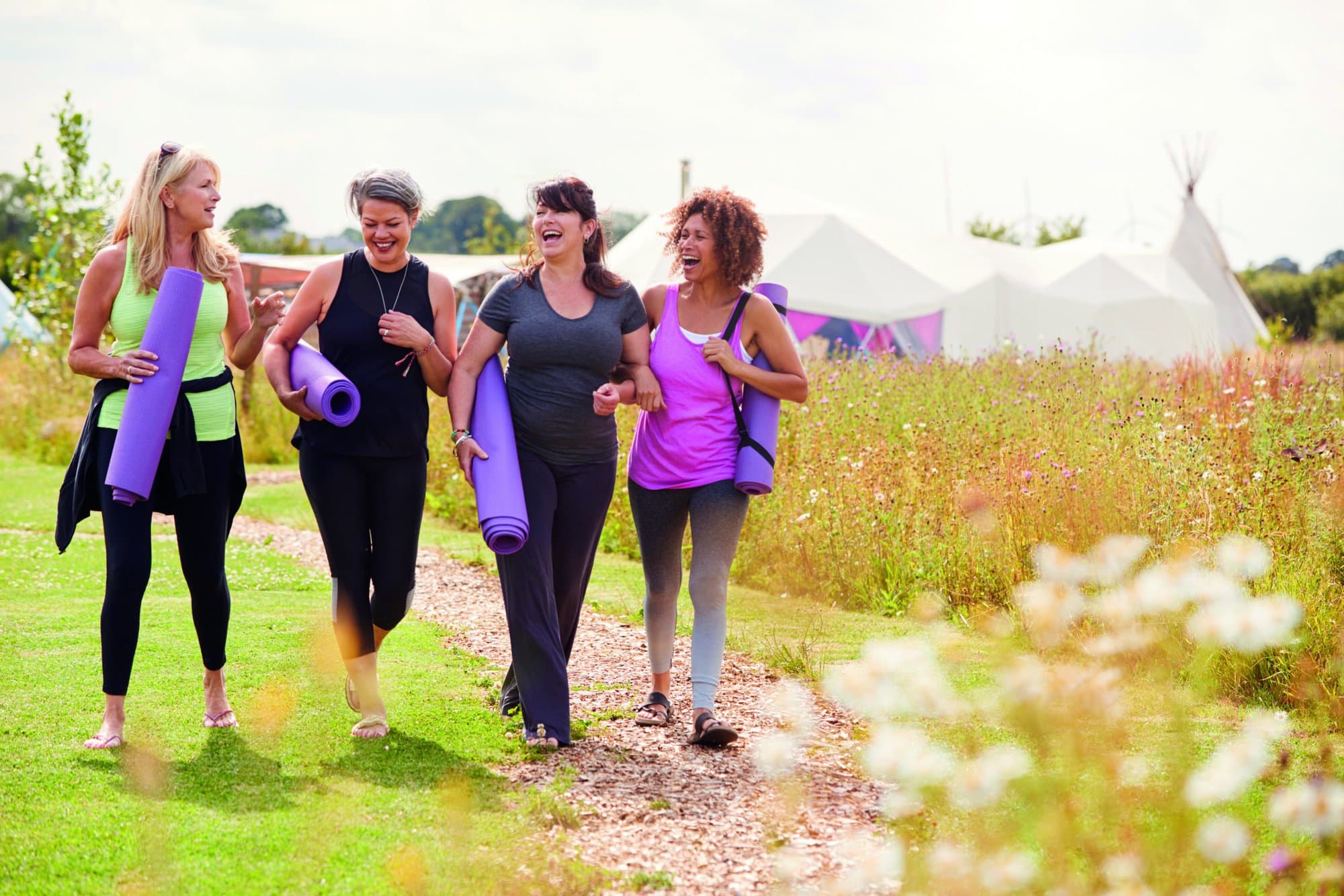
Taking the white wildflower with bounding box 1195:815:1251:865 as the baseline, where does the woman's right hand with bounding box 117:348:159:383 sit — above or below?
above

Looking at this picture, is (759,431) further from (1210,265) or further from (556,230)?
(1210,265)

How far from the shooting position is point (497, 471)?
13.2 ft

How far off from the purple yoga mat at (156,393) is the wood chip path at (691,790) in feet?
4.04

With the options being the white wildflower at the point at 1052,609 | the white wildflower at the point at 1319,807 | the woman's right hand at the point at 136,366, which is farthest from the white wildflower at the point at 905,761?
the woman's right hand at the point at 136,366

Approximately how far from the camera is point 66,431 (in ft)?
49.3

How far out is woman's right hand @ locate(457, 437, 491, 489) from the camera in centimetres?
407

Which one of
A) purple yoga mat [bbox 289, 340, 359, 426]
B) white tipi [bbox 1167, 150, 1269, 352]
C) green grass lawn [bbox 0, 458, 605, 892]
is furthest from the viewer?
white tipi [bbox 1167, 150, 1269, 352]

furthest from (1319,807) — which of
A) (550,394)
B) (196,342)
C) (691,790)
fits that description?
(196,342)

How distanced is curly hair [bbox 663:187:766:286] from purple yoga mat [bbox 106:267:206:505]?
1586 mm

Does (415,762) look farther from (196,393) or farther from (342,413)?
(196,393)

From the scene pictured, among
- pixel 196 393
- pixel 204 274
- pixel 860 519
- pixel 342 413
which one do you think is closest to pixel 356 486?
pixel 342 413

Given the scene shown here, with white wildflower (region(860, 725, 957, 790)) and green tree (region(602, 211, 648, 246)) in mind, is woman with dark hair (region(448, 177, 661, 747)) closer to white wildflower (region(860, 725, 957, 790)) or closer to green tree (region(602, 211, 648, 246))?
white wildflower (region(860, 725, 957, 790))

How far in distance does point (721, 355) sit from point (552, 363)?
0.57 meters

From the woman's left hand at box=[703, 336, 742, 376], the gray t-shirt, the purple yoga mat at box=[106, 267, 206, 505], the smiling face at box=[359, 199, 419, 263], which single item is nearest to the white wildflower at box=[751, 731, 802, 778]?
the gray t-shirt
